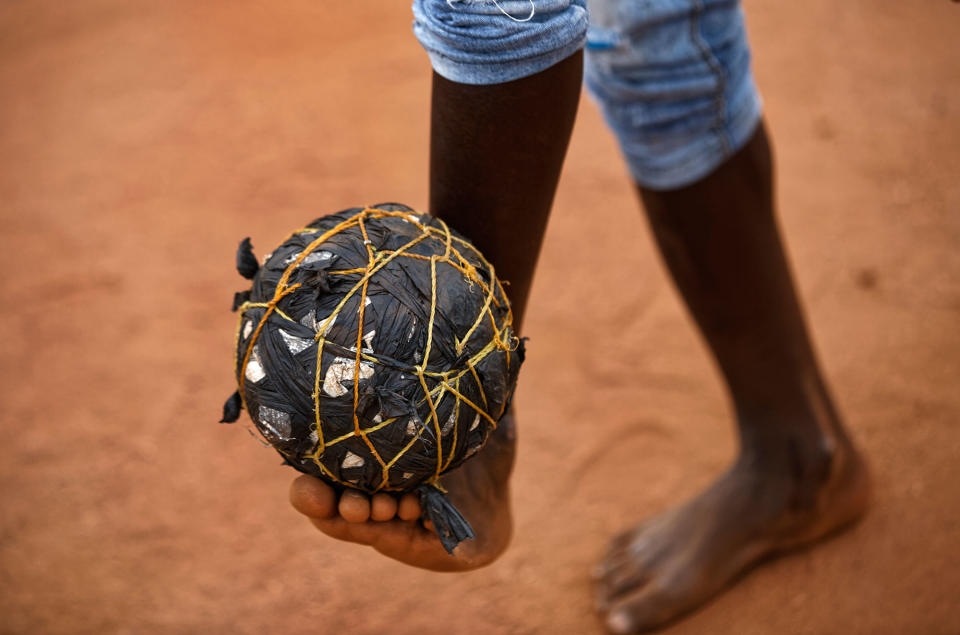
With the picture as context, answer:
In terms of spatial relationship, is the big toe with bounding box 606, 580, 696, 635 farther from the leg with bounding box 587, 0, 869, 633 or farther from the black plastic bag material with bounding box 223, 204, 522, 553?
the black plastic bag material with bounding box 223, 204, 522, 553

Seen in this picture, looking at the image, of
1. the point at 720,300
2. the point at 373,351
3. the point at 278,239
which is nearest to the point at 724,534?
the point at 720,300

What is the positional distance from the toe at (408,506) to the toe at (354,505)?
6 centimetres

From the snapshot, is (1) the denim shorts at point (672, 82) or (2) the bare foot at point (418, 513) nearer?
(2) the bare foot at point (418, 513)

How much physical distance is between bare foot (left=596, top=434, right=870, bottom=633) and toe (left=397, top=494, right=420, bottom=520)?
115 cm

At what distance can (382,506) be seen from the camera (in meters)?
1.42

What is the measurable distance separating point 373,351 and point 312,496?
0.29m

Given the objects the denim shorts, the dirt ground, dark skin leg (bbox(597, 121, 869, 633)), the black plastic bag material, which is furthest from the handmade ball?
the dirt ground

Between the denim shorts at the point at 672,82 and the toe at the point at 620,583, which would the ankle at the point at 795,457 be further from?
the denim shorts at the point at 672,82

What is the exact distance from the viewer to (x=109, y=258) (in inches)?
130

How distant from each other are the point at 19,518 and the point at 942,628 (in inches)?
100

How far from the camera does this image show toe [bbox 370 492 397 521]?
1.42 m

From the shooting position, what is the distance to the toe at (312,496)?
1395mm

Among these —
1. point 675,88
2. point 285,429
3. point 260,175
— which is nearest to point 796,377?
point 675,88

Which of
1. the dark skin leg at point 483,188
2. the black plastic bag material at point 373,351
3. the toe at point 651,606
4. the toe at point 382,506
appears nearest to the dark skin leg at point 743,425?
the toe at point 651,606
